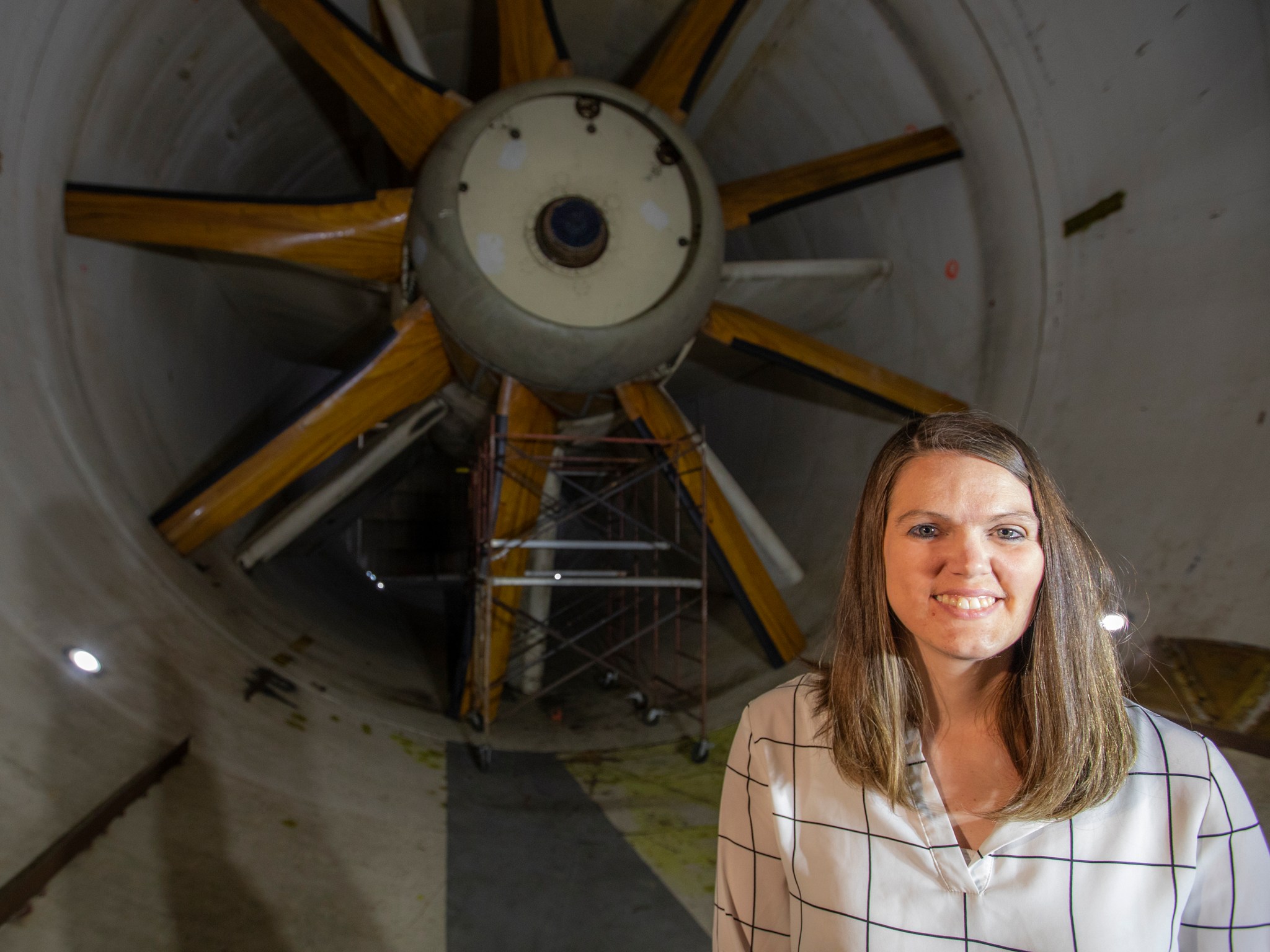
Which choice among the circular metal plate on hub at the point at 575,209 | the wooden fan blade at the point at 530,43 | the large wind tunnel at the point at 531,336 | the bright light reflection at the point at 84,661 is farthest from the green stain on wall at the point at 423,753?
the wooden fan blade at the point at 530,43

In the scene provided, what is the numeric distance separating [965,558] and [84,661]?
2289 mm

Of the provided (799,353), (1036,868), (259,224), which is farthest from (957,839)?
(259,224)

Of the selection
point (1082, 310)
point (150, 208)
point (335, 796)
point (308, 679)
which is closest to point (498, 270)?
point (150, 208)

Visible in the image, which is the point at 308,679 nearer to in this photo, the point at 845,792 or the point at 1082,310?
the point at 845,792

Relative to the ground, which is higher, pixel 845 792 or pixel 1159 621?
pixel 1159 621

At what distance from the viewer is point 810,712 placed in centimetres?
119

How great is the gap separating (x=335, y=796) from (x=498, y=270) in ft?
6.54

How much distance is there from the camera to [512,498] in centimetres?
391

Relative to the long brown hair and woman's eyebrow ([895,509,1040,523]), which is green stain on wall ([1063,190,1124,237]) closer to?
the long brown hair

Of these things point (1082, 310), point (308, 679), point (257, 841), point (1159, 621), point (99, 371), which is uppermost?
point (1082, 310)

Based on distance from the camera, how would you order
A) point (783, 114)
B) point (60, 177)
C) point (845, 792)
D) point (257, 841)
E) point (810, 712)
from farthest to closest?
point (783, 114) < point (60, 177) < point (257, 841) < point (810, 712) < point (845, 792)

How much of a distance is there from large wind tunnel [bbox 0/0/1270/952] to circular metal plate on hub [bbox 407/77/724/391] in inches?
0.6

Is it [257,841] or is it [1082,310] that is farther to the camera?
[1082,310]

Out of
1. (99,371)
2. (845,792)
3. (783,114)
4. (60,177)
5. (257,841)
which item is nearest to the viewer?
(845,792)
